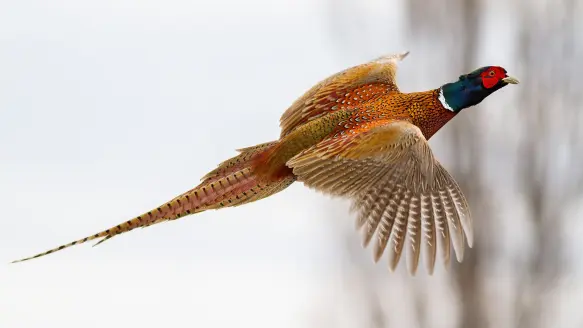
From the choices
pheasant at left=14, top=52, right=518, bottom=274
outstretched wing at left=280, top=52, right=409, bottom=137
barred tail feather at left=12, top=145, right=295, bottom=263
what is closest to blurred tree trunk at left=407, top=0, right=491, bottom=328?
outstretched wing at left=280, top=52, right=409, bottom=137

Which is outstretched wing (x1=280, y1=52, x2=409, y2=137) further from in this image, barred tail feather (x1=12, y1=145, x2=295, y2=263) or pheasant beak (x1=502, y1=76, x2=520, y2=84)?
pheasant beak (x1=502, y1=76, x2=520, y2=84)

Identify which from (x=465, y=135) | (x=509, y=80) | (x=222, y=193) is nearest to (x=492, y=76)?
(x=509, y=80)

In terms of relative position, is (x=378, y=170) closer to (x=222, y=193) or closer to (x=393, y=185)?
(x=393, y=185)

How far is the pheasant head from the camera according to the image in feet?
15.8

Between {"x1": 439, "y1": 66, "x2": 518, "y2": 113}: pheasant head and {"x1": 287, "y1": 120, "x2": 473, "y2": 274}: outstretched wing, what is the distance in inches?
10.0

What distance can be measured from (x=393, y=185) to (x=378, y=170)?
0.13 metres

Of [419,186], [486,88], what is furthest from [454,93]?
[419,186]

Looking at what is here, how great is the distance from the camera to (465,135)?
23.1 ft

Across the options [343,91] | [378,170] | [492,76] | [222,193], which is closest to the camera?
[222,193]

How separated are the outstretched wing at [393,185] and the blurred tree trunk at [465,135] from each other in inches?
85.8

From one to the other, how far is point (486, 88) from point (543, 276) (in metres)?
2.84

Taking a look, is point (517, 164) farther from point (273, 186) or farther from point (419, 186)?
point (273, 186)

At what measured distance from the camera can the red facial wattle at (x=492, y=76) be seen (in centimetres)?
480

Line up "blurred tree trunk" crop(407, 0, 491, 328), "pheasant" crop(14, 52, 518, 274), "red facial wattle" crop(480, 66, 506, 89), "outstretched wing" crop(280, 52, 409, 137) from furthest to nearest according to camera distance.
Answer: "blurred tree trunk" crop(407, 0, 491, 328)
"outstretched wing" crop(280, 52, 409, 137)
"red facial wattle" crop(480, 66, 506, 89)
"pheasant" crop(14, 52, 518, 274)
